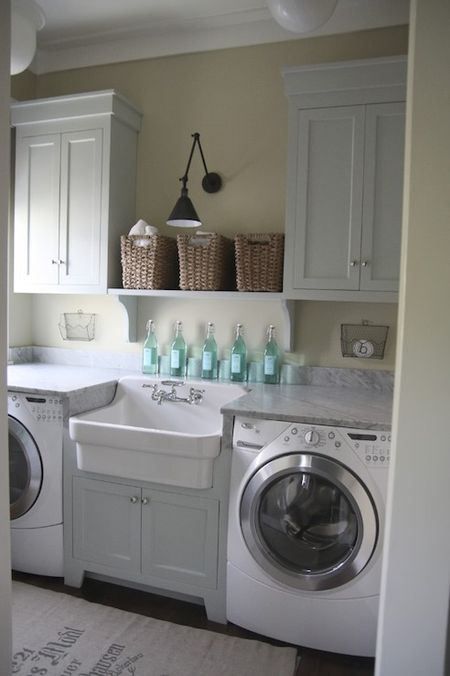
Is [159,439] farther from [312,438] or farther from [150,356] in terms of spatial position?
[150,356]

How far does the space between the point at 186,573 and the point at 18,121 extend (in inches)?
97.7

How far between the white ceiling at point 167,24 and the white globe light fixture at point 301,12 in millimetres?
562

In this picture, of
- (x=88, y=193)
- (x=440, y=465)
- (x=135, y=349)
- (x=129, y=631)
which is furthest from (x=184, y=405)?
(x=440, y=465)

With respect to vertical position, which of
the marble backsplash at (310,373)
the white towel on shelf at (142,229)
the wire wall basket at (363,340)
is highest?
the white towel on shelf at (142,229)

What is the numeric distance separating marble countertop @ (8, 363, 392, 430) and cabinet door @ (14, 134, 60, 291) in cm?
55

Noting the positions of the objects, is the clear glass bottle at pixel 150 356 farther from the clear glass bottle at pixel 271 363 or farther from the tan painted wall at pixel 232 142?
the clear glass bottle at pixel 271 363

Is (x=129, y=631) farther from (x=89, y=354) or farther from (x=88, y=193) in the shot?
(x=88, y=193)

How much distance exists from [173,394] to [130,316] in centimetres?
59

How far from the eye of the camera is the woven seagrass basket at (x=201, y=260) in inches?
92.3

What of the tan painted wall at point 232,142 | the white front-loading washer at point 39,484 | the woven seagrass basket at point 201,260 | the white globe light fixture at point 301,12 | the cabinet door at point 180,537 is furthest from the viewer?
the tan painted wall at point 232,142

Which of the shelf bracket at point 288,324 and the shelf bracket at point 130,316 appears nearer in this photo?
the shelf bracket at point 288,324

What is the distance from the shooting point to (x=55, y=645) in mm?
1817

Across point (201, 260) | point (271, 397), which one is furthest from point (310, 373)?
point (201, 260)

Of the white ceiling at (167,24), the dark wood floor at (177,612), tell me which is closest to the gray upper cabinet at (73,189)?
the white ceiling at (167,24)
